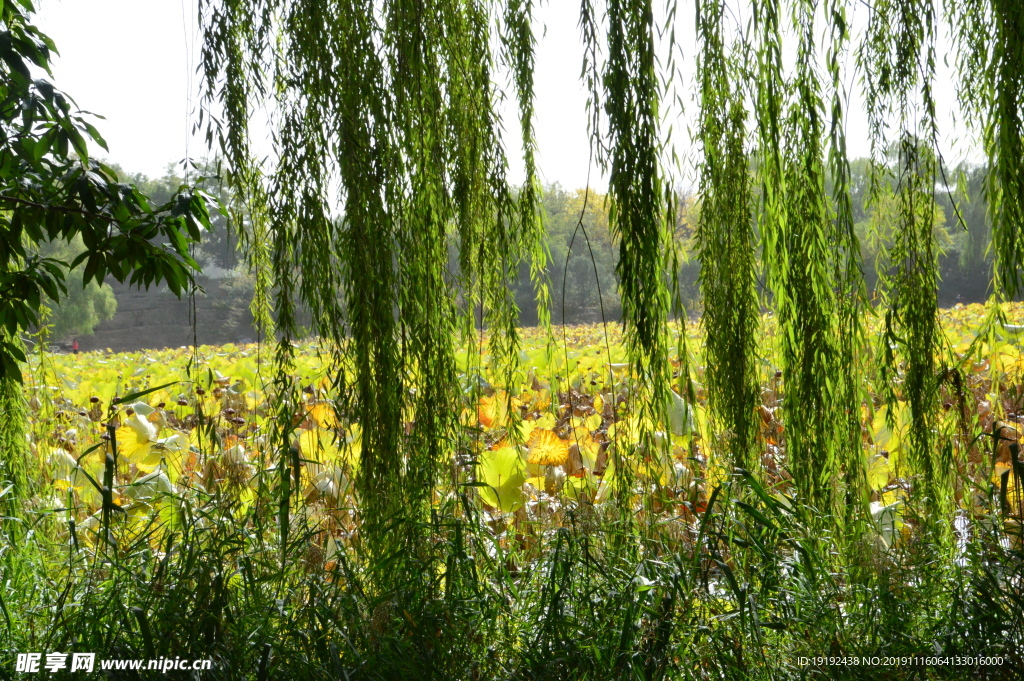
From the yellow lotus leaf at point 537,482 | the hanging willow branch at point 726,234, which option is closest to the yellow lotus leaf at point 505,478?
the yellow lotus leaf at point 537,482

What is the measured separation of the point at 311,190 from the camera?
168 centimetres

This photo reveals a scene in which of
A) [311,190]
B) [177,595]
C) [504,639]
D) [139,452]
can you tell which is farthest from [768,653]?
[139,452]

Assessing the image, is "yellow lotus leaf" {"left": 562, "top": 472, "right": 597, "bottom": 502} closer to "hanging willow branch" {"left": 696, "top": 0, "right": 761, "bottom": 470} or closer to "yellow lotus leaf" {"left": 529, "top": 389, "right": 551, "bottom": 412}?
"hanging willow branch" {"left": 696, "top": 0, "right": 761, "bottom": 470}

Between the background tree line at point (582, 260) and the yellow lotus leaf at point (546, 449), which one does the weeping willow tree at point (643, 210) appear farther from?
the yellow lotus leaf at point (546, 449)

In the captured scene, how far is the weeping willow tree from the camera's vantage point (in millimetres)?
1550

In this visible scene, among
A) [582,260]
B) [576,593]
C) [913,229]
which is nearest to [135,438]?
[576,593]

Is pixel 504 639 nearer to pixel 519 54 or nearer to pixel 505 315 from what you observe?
pixel 505 315

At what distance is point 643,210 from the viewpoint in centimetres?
150

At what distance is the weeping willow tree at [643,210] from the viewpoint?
1.55 m

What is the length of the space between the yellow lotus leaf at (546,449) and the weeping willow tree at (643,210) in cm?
112

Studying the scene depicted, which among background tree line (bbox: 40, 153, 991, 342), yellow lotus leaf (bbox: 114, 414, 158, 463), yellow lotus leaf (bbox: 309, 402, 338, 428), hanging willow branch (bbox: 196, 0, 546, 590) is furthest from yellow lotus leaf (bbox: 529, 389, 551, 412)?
hanging willow branch (bbox: 196, 0, 546, 590)

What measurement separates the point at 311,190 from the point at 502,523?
1.29 metres

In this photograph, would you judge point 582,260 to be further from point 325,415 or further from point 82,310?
point 82,310

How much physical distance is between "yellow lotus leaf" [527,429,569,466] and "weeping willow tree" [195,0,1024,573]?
1.12 meters
